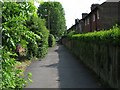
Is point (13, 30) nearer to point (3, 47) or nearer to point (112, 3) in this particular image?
point (3, 47)

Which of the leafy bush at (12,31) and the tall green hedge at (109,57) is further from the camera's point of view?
the tall green hedge at (109,57)

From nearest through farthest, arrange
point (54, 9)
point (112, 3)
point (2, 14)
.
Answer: point (2, 14) < point (112, 3) < point (54, 9)

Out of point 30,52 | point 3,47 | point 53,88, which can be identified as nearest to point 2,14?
point 3,47

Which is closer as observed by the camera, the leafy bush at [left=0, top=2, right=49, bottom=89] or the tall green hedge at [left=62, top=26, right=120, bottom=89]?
the leafy bush at [left=0, top=2, right=49, bottom=89]

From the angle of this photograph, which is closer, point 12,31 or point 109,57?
point 12,31

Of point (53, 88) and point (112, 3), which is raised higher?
point (112, 3)

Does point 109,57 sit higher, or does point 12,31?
point 12,31

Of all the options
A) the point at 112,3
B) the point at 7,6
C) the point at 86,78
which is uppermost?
the point at 112,3

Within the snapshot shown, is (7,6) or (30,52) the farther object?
(30,52)

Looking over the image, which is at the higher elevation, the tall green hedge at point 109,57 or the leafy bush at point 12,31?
the leafy bush at point 12,31

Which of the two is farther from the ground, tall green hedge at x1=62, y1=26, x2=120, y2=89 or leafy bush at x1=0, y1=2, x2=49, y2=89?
leafy bush at x1=0, y1=2, x2=49, y2=89

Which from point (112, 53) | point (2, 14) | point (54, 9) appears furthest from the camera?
point (54, 9)

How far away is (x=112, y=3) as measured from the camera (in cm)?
3866

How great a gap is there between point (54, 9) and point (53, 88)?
3026 inches
